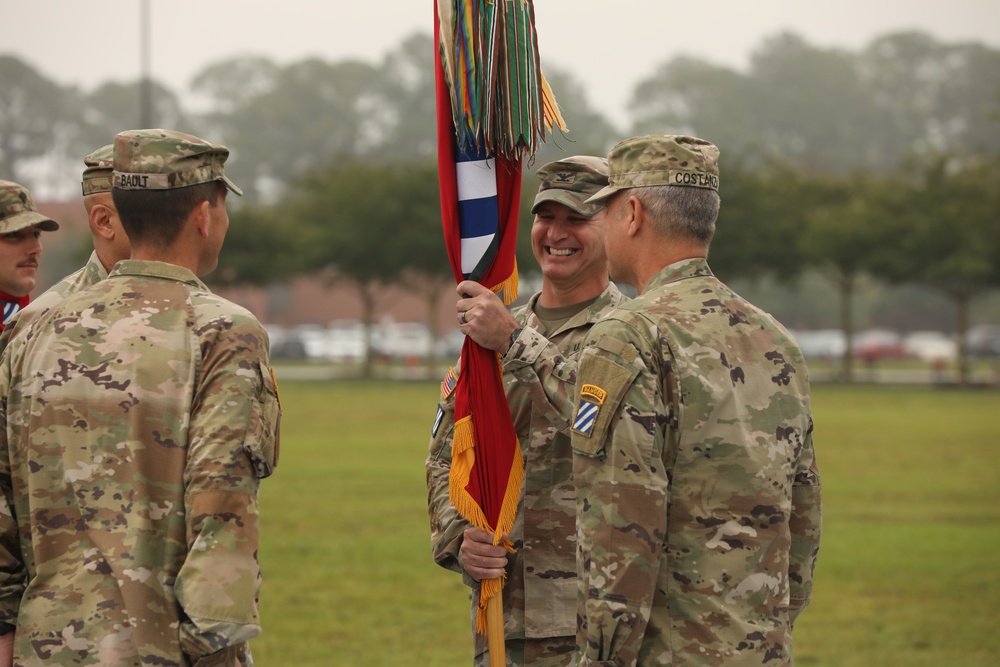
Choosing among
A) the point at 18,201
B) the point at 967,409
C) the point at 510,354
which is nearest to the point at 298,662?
the point at 18,201

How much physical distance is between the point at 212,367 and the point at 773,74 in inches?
4535

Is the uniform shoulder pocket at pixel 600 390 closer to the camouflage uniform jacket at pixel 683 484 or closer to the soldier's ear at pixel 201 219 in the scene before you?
the camouflage uniform jacket at pixel 683 484

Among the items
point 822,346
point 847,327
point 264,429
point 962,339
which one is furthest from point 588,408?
point 822,346

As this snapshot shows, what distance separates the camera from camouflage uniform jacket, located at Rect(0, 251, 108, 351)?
3.77 metres

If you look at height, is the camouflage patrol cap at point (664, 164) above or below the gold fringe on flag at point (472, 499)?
above

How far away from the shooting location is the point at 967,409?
2808cm

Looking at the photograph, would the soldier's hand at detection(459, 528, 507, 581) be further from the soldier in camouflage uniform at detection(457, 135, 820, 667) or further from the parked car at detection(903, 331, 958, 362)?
the parked car at detection(903, 331, 958, 362)

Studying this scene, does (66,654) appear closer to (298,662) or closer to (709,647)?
(709,647)

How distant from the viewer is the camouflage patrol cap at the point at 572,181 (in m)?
4.52

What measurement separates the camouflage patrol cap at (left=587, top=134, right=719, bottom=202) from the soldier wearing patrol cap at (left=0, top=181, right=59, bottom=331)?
9.99 feet

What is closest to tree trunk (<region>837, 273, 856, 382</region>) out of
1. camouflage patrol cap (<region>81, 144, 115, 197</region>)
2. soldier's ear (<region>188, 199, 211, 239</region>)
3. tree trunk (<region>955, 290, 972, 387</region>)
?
tree trunk (<region>955, 290, 972, 387</region>)

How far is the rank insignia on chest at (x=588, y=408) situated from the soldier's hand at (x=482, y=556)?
86 cm

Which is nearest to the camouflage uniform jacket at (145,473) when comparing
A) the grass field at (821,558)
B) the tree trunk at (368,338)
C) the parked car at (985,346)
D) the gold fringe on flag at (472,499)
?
the gold fringe on flag at (472,499)

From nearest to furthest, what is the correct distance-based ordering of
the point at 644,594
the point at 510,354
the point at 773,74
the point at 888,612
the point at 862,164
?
the point at 644,594 < the point at 510,354 < the point at 888,612 < the point at 862,164 < the point at 773,74
